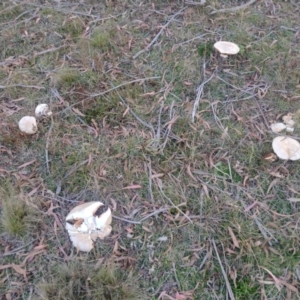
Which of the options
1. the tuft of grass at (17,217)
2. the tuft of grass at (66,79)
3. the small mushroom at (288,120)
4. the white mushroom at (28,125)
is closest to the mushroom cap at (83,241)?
the tuft of grass at (17,217)

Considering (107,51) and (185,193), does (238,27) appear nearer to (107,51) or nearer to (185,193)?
(107,51)

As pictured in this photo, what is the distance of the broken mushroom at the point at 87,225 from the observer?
2004 millimetres

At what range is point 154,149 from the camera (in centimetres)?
242

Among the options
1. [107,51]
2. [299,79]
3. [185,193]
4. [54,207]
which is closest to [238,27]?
[299,79]

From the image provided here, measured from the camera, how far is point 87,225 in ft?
6.61

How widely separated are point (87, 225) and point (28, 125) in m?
0.87

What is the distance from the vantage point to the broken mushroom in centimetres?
200

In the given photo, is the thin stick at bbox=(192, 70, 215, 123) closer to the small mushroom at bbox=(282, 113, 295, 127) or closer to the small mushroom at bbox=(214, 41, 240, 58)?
the small mushroom at bbox=(214, 41, 240, 58)

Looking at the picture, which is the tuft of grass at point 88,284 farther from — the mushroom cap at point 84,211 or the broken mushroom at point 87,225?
the mushroom cap at point 84,211

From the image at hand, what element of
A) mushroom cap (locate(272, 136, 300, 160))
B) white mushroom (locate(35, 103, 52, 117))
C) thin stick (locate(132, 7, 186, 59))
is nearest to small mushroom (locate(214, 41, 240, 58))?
thin stick (locate(132, 7, 186, 59))

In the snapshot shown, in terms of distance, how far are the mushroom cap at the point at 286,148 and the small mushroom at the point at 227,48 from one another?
0.82 metres

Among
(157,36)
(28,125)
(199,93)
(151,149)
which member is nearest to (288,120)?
(199,93)

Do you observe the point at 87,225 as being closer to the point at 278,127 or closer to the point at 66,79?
the point at 66,79

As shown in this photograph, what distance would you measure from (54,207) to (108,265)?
20.1 inches
